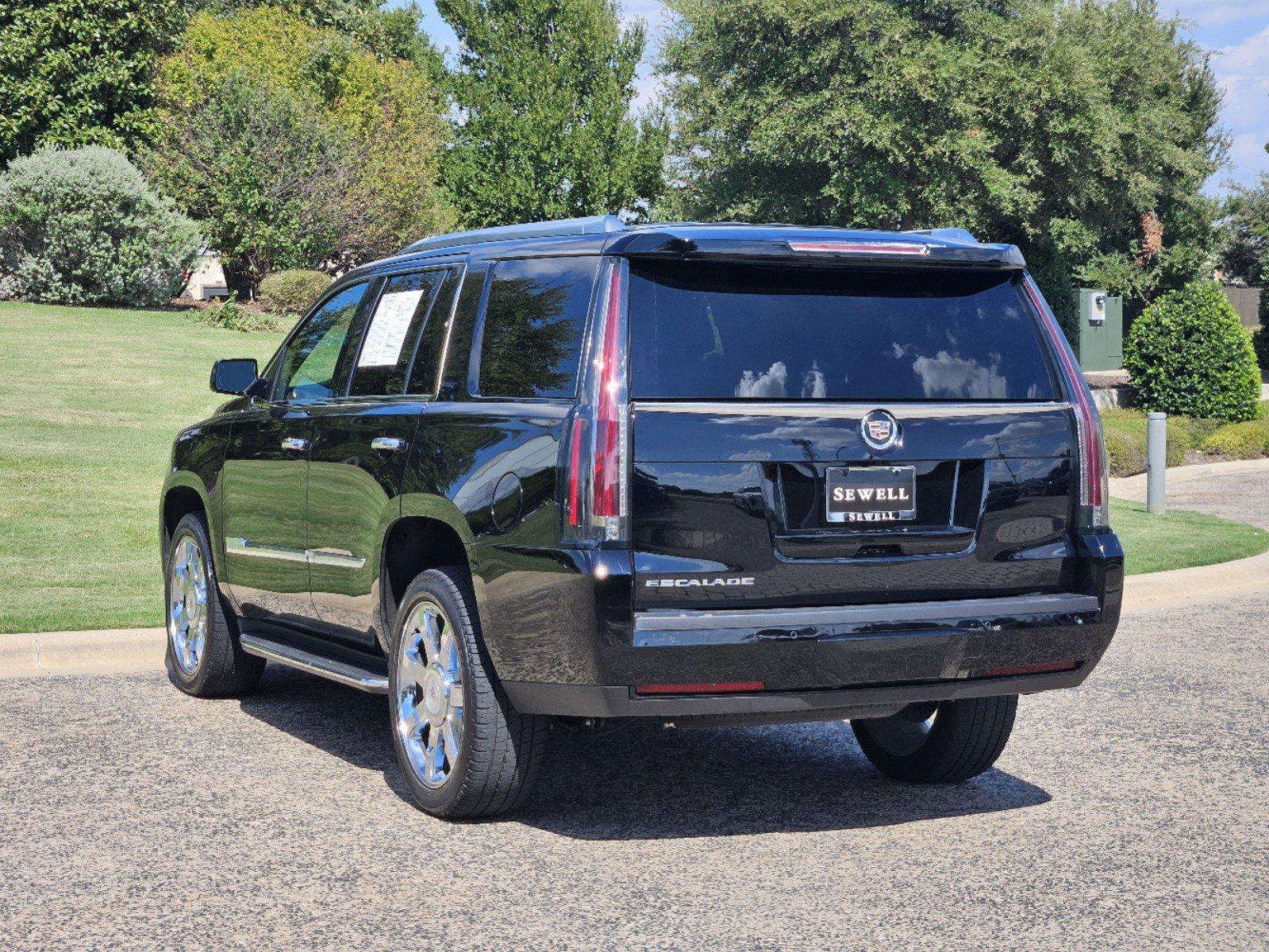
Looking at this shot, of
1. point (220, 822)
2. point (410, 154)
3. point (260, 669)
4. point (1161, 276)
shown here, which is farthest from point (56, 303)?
point (1161, 276)

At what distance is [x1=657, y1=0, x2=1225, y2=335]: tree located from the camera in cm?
3512

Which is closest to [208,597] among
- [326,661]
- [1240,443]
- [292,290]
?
[326,661]

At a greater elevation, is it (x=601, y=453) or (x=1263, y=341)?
(x=1263, y=341)

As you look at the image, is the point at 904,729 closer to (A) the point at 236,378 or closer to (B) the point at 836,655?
(B) the point at 836,655

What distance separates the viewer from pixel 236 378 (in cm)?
745

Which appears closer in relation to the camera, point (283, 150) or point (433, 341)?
point (433, 341)

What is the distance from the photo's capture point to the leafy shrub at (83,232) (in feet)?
95.6

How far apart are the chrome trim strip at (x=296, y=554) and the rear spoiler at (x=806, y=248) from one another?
1.89 meters

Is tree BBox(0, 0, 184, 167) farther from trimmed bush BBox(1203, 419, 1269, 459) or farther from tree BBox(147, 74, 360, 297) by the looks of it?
trimmed bush BBox(1203, 419, 1269, 459)

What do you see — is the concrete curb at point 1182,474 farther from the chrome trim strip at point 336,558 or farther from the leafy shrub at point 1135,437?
the chrome trim strip at point 336,558

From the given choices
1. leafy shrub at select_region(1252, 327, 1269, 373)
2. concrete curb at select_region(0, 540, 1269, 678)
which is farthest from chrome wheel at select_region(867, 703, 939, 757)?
leafy shrub at select_region(1252, 327, 1269, 373)

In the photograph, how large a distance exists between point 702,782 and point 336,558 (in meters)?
1.74

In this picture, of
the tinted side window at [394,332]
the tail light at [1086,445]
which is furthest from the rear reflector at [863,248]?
the tinted side window at [394,332]

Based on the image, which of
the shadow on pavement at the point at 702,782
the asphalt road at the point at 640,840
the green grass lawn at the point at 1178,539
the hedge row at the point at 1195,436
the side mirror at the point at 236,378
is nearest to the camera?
the asphalt road at the point at 640,840
